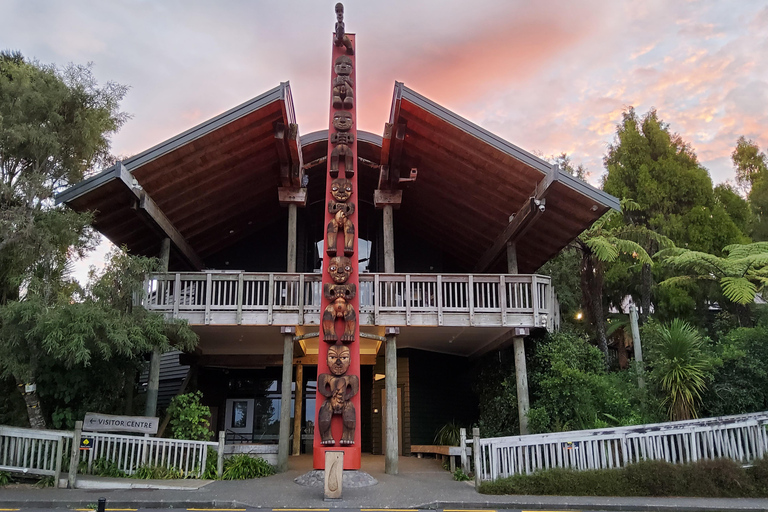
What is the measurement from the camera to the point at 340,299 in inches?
453

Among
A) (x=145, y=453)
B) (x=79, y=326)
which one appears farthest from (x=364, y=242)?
(x=79, y=326)

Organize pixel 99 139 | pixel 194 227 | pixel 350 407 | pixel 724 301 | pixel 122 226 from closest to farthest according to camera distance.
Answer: pixel 350 407, pixel 99 139, pixel 122 226, pixel 194 227, pixel 724 301

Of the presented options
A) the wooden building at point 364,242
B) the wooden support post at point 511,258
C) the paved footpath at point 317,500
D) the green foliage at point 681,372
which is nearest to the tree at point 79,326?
the wooden building at point 364,242

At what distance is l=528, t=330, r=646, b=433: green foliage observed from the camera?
1238cm

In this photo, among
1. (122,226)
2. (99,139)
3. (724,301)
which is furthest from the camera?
(724,301)

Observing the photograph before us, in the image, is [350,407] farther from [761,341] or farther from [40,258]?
[761,341]

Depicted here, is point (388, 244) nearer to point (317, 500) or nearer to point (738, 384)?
point (317, 500)

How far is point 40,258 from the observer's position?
11.4 meters

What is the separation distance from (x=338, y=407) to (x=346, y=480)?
1280mm

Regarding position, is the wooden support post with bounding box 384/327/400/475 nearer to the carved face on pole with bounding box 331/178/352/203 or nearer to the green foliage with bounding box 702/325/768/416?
the carved face on pole with bounding box 331/178/352/203

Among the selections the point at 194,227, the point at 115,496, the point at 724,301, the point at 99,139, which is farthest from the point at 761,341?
the point at 99,139

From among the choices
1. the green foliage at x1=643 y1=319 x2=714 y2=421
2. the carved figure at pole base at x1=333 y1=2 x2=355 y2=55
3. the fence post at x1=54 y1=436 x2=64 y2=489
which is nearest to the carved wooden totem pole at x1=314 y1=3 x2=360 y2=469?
the carved figure at pole base at x1=333 y1=2 x2=355 y2=55

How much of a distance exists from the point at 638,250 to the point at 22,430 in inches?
621

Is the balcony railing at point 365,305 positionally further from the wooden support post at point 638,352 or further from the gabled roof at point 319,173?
the wooden support post at point 638,352
